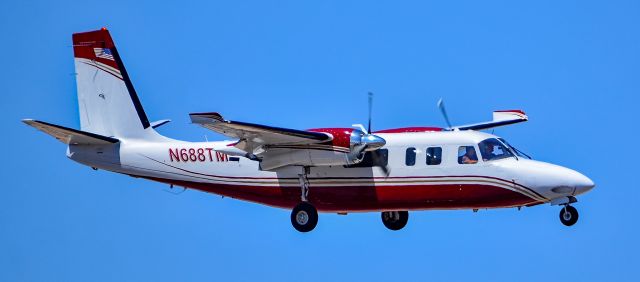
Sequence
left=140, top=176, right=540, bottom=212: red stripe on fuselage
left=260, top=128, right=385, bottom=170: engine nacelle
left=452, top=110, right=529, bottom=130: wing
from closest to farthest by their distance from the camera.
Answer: left=260, top=128, right=385, bottom=170: engine nacelle
left=140, top=176, right=540, bottom=212: red stripe on fuselage
left=452, top=110, right=529, bottom=130: wing

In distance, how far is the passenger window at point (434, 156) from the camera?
78.1 feet

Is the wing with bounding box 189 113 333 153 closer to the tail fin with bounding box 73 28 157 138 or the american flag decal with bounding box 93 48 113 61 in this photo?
the tail fin with bounding box 73 28 157 138

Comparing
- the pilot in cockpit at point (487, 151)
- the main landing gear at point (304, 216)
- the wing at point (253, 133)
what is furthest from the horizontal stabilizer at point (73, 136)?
the pilot in cockpit at point (487, 151)

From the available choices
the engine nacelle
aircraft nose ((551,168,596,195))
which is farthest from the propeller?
aircraft nose ((551,168,596,195))

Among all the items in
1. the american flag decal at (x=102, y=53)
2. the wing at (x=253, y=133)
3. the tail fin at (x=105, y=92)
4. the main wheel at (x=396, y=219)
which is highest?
the american flag decal at (x=102, y=53)

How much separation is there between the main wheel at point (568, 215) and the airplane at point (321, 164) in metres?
0.02

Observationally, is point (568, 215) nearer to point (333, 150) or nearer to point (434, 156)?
point (434, 156)

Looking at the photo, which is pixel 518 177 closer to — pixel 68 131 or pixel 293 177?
pixel 293 177

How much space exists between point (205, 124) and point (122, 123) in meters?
5.10

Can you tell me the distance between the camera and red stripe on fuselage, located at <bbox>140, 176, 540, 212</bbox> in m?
23.7

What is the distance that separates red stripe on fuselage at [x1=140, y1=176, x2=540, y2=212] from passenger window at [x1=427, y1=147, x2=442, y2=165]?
525mm

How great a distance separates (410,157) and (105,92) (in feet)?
25.9

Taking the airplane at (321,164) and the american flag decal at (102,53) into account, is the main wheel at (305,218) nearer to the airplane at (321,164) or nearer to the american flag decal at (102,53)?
the airplane at (321,164)

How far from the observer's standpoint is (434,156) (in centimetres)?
2381
